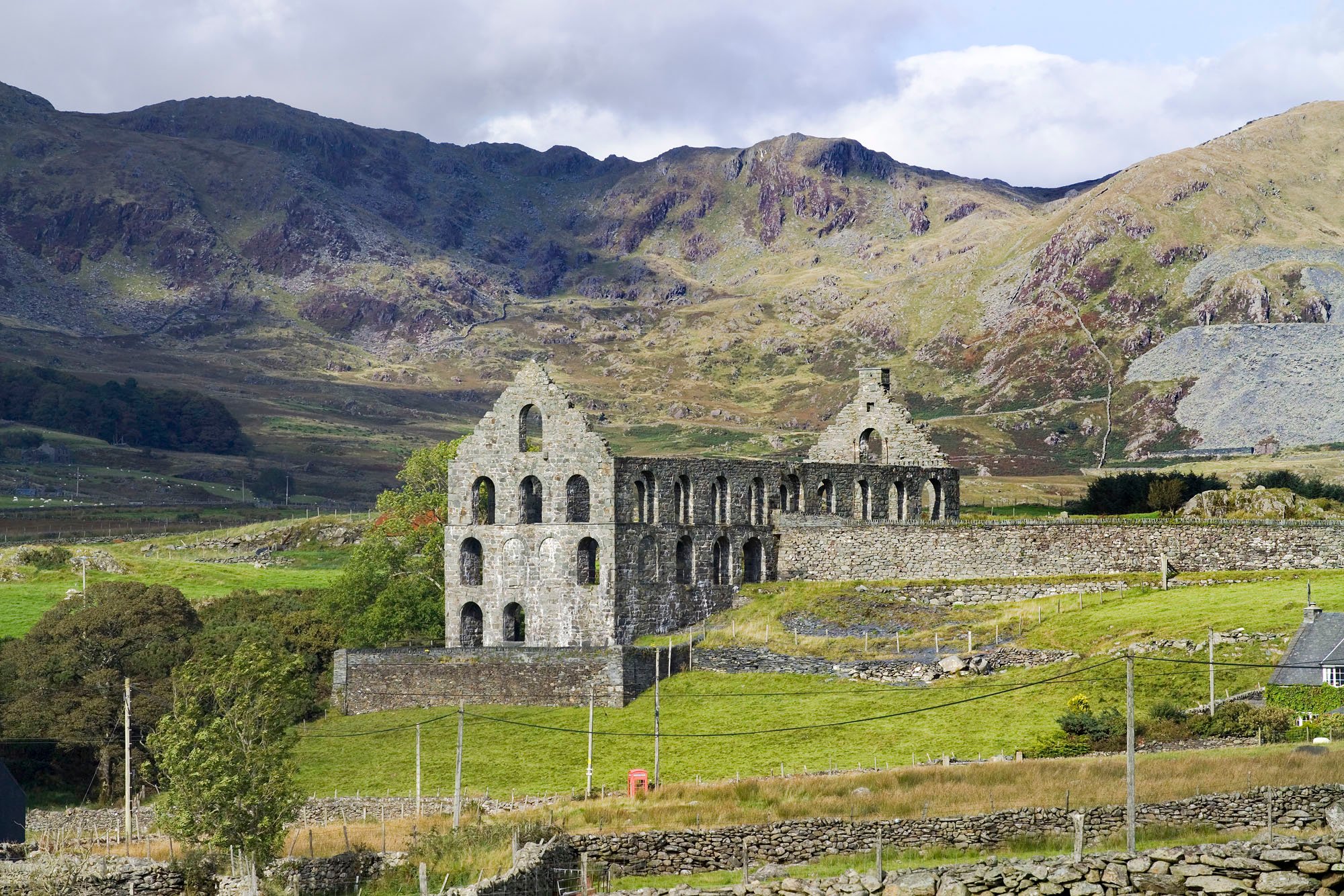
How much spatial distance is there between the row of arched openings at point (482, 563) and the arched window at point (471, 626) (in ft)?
4.52


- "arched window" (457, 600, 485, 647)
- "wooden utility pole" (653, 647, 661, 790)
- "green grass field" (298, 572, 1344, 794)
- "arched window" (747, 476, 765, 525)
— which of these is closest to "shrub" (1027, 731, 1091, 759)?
"green grass field" (298, 572, 1344, 794)

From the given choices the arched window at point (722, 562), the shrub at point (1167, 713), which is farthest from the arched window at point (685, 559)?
the shrub at point (1167, 713)

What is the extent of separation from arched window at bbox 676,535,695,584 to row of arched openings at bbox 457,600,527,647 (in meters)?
8.36

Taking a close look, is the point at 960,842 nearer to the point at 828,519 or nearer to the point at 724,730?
the point at 724,730

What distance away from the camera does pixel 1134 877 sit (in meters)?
26.4

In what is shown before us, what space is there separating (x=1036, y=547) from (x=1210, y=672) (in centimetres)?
2633

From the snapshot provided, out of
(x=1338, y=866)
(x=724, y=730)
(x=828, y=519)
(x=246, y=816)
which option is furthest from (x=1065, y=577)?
(x=1338, y=866)

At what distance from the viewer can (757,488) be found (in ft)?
305

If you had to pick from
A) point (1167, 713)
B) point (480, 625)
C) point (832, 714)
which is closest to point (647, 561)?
point (480, 625)

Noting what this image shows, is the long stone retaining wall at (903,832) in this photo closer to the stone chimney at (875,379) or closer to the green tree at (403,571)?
the green tree at (403,571)

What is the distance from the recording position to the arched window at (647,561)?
8562 centimetres

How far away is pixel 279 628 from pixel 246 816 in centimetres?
4634

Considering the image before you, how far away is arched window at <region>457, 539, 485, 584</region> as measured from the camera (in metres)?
88.9

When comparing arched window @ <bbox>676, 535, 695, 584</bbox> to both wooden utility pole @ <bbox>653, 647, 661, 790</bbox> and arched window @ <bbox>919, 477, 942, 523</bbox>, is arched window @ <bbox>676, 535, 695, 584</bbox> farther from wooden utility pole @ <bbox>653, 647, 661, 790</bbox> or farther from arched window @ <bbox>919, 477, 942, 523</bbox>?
arched window @ <bbox>919, 477, 942, 523</bbox>
